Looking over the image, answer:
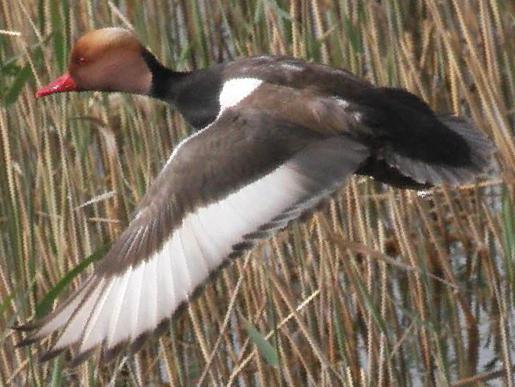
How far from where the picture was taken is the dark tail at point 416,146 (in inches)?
154

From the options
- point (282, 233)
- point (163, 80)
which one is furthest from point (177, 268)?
point (282, 233)

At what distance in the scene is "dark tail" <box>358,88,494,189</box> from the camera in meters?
3.91

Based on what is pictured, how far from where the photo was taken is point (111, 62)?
4.61 metres

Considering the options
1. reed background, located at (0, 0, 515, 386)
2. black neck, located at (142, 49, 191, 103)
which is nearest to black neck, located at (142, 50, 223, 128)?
black neck, located at (142, 49, 191, 103)

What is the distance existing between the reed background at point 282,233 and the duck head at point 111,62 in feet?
0.22

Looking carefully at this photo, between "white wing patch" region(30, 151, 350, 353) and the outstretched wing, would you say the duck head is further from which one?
"white wing patch" region(30, 151, 350, 353)

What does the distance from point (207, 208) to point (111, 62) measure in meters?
1.01

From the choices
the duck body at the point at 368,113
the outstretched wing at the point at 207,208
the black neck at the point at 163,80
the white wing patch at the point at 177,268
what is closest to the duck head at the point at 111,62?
the black neck at the point at 163,80

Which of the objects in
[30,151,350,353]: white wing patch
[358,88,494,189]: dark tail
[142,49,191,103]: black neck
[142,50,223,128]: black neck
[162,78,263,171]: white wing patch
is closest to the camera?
[30,151,350,353]: white wing patch

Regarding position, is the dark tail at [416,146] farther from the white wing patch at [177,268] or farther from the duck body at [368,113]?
the white wing patch at [177,268]

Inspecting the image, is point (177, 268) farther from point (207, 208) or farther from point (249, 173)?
point (249, 173)

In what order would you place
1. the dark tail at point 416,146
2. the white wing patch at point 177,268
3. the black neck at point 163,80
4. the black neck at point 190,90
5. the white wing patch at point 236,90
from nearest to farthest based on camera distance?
1. the white wing patch at point 177,268
2. the dark tail at point 416,146
3. the white wing patch at point 236,90
4. the black neck at point 190,90
5. the black neck at point 163,80

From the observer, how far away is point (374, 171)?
4.01 metres

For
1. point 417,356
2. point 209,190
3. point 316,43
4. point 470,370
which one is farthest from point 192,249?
point 470,370
